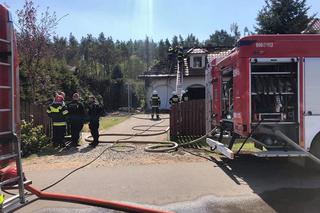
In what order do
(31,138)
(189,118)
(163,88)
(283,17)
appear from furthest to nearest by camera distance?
1. (163,88)
2. (283,17)
3. (189,118)
4. (31,138)

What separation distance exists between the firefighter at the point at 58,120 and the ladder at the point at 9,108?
757 cm

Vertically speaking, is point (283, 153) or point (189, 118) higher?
point (189, 118)

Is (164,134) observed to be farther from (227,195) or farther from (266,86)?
(227,195)

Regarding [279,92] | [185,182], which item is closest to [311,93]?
[279,92]

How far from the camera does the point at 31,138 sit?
13.4 metres

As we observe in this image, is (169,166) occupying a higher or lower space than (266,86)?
lower

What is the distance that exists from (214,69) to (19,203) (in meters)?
7.47

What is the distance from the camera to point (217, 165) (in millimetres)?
11000

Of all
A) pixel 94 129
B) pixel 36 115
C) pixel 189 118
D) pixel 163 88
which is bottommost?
pixel 94 129

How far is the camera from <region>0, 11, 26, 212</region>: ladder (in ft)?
21.6

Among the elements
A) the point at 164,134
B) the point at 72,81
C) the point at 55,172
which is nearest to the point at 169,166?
the point at 55,172

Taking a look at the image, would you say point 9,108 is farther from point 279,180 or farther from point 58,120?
point 58,120

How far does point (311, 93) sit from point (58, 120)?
8.06 metres

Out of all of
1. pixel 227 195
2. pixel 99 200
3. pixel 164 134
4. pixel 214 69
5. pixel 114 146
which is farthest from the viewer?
pixel 164 134
